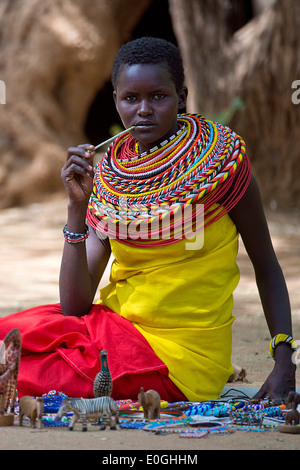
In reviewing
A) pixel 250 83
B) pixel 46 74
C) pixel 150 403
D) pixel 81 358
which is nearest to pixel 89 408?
pixel 150 403

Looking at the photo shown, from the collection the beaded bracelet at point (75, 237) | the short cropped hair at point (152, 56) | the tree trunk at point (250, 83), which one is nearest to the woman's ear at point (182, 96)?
the short cropped hair at point (152, 56)

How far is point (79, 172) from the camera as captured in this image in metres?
3.23

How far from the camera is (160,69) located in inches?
133

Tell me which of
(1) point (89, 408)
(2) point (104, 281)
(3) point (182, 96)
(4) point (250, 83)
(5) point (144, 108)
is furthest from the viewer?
(4) point (250, 83)

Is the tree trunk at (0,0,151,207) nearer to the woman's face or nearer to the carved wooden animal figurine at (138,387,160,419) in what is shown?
the woman's face

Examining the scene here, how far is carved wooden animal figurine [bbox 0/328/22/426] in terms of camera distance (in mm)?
2818

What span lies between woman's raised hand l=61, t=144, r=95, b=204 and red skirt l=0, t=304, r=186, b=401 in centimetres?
55

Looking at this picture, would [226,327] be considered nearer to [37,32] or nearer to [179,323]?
[179,323]

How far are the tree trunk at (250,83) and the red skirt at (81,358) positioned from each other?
25.6 ft

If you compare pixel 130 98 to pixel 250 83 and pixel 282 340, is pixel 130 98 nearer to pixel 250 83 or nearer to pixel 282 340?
pixel 282 340

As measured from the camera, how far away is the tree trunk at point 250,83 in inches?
421

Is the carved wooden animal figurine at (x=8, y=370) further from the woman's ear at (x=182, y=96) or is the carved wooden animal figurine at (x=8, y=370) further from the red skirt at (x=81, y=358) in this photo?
the woman's ear at (x=182, y=96)

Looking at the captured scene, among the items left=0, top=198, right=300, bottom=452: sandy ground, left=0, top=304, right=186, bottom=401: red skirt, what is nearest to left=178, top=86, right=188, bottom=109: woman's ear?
left=0, top=304, right=186, bottom=401: red skirt

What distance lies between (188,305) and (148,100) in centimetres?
93
